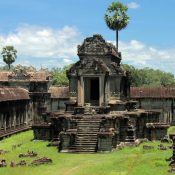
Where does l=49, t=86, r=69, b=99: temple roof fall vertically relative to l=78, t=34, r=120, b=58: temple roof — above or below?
below

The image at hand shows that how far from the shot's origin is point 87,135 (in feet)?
105

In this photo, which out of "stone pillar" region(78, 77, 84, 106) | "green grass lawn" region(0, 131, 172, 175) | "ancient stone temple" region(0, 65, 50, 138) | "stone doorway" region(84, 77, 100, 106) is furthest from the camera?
"ancient stone temple" region(0, 65, 50, 138)

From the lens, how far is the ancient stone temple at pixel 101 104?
111 ft

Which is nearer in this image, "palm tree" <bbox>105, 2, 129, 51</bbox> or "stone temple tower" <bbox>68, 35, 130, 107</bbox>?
"stone temple tower" <bbox>68, 35, 130, 107</bbox>

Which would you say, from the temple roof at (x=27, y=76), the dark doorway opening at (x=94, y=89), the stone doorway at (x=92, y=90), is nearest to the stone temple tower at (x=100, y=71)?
the stone doorway at (x=92, y=90)

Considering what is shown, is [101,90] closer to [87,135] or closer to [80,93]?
[80,93]

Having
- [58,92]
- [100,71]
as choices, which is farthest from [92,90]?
[58,92]

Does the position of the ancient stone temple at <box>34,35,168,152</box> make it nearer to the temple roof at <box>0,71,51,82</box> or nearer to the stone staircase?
the stone staircase

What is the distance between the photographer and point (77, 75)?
119 ft

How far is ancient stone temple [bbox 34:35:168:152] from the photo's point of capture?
33781mm

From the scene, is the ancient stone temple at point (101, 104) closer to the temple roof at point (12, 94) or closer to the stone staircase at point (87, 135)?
the stone staircase at point (87, 135)

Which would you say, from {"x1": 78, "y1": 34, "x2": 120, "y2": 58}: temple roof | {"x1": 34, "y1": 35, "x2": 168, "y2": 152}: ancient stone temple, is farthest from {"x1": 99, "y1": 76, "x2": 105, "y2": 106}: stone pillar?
{"x1": 78, "y1": 34, "x2": 120, "y2": 58}: temple roof

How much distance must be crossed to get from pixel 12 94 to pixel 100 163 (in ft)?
80.7

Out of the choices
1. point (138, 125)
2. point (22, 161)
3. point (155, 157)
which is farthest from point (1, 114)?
point (155, 157)
